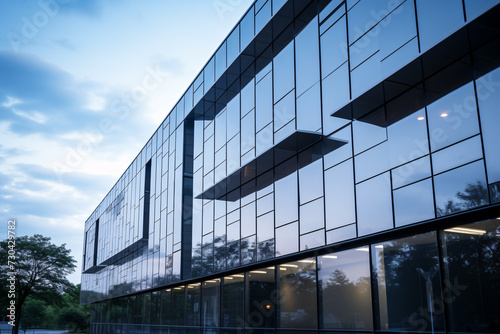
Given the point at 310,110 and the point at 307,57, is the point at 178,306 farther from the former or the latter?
the point at 307,57

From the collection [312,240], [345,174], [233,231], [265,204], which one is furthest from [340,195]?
[233,231]

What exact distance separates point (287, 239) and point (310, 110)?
483cm

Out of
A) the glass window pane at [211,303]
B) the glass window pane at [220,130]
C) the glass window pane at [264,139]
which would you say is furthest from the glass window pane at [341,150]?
the glass window pane at [211,303]

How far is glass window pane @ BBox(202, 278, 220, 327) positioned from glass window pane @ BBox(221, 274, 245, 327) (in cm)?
83

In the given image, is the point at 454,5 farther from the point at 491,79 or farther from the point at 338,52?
the point at 338,52

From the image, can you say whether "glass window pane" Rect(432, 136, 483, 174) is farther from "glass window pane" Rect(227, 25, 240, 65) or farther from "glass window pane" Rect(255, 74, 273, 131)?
"glass window pane" Rect(227, 25, 240, 65)

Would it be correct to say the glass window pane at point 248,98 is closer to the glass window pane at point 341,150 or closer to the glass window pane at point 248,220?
the glass window pane at point 248,220

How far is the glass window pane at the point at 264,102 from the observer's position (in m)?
21.5

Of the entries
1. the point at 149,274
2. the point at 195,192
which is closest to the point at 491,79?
the point at 195,192

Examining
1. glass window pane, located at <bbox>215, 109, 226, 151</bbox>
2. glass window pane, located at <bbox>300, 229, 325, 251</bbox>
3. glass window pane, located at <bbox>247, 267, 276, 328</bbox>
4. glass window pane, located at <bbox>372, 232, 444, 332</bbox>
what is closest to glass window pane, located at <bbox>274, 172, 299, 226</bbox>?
glass window pane, located at <bbox>300, 229, 325, 251</bbox>

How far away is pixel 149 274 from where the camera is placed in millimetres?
36719

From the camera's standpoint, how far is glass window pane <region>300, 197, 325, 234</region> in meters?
17.2

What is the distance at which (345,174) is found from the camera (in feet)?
53.4

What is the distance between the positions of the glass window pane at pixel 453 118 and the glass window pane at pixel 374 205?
1998 millimetres
